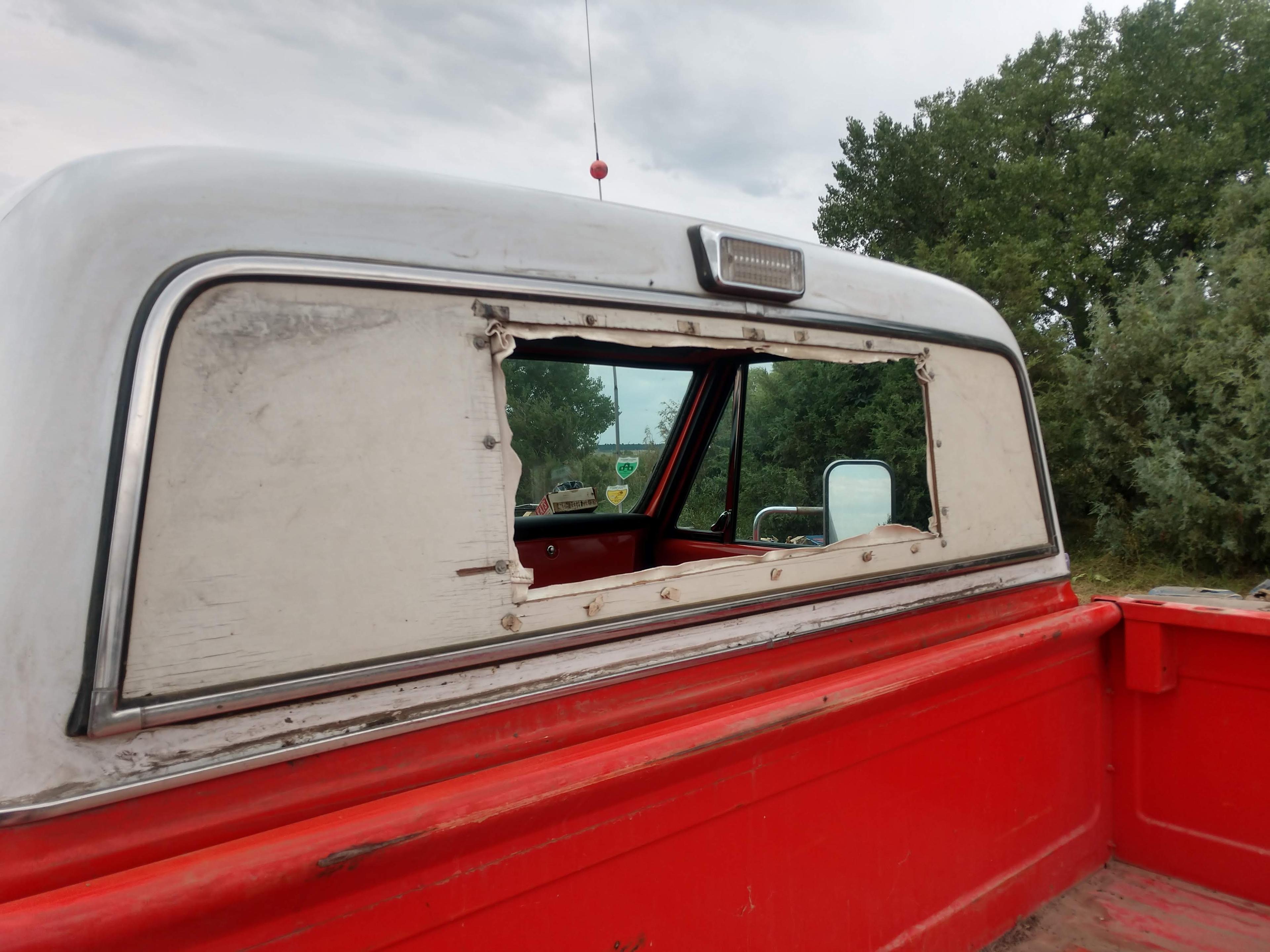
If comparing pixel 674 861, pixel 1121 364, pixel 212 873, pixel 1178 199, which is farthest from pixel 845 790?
pixel 1178 199

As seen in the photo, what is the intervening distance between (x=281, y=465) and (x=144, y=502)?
19 centimetres

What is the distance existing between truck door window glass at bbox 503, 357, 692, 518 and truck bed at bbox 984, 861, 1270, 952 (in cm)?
189

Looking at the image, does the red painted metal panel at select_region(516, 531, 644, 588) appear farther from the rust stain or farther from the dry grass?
the dry grass

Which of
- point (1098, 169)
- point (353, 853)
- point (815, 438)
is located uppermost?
point (1098, 169)

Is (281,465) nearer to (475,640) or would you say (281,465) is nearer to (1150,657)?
(475,640)

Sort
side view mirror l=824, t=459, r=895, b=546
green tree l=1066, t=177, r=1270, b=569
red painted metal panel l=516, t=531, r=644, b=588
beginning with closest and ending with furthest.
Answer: side view mirror l=824, t=459, r=895, b=546 → red painted metal panel l=516, t=531, r=644, b=588 → green tree l=1066, t=177, r=1270, b=569

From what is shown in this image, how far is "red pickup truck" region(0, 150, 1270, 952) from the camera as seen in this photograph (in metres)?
1.06

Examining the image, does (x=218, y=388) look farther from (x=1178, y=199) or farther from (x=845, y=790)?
(x=1178, y=199)

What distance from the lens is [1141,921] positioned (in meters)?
2.25

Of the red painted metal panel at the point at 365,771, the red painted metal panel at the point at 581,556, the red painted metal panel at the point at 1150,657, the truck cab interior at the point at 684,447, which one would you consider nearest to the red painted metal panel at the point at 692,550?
the truck cab interior at the point at 684,447

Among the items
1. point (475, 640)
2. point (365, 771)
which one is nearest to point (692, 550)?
point (475, 640)

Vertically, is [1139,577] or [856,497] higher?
[856,497]

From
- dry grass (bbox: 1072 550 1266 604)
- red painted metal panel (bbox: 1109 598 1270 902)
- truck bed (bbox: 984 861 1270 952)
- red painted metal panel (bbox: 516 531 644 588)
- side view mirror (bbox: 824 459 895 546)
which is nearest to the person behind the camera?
truck bed (bbox: 984 861 1270 952)

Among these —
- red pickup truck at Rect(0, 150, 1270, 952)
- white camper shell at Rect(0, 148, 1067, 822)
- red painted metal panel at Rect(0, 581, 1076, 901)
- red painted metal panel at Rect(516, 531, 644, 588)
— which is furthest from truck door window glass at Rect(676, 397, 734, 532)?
white camper shell at Rect(0, 148, 1067, 822)
